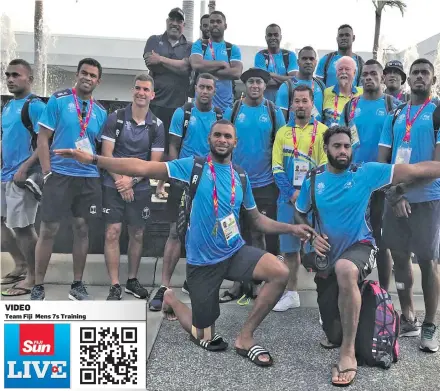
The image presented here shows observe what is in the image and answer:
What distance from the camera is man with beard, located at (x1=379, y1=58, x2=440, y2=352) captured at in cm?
372

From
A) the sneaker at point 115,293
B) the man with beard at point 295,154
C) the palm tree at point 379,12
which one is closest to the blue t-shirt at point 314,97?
the man with beard at point 295,154

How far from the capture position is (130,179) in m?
4.30

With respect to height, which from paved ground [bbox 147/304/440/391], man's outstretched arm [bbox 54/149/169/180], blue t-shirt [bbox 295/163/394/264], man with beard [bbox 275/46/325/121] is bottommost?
paved ground [bbox 147/304/440/391]

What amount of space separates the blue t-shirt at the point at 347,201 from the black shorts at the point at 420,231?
0.57 meters

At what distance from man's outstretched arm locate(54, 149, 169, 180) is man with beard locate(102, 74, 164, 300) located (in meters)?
0.96

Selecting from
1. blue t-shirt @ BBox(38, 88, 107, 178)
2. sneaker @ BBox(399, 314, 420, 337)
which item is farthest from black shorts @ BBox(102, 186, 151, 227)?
sneaker @ BBox(399, 314, 420, 337)

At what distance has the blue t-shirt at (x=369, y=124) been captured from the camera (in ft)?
13.8

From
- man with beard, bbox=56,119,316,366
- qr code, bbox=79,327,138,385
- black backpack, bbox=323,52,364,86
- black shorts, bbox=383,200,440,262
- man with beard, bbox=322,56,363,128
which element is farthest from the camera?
black backpack, bbox=323,52,364,86

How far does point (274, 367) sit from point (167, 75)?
3.85m

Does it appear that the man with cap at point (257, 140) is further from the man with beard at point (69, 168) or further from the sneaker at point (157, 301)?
the man with beard at point (69, 168)

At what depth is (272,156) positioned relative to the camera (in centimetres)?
434

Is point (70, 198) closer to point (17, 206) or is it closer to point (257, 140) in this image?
point (17, 206)

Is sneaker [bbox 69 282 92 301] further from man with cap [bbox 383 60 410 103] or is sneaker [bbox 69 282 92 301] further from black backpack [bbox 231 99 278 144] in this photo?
man with cap [bbox 383 60 410 103]

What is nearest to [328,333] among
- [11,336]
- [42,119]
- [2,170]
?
[11,336]
